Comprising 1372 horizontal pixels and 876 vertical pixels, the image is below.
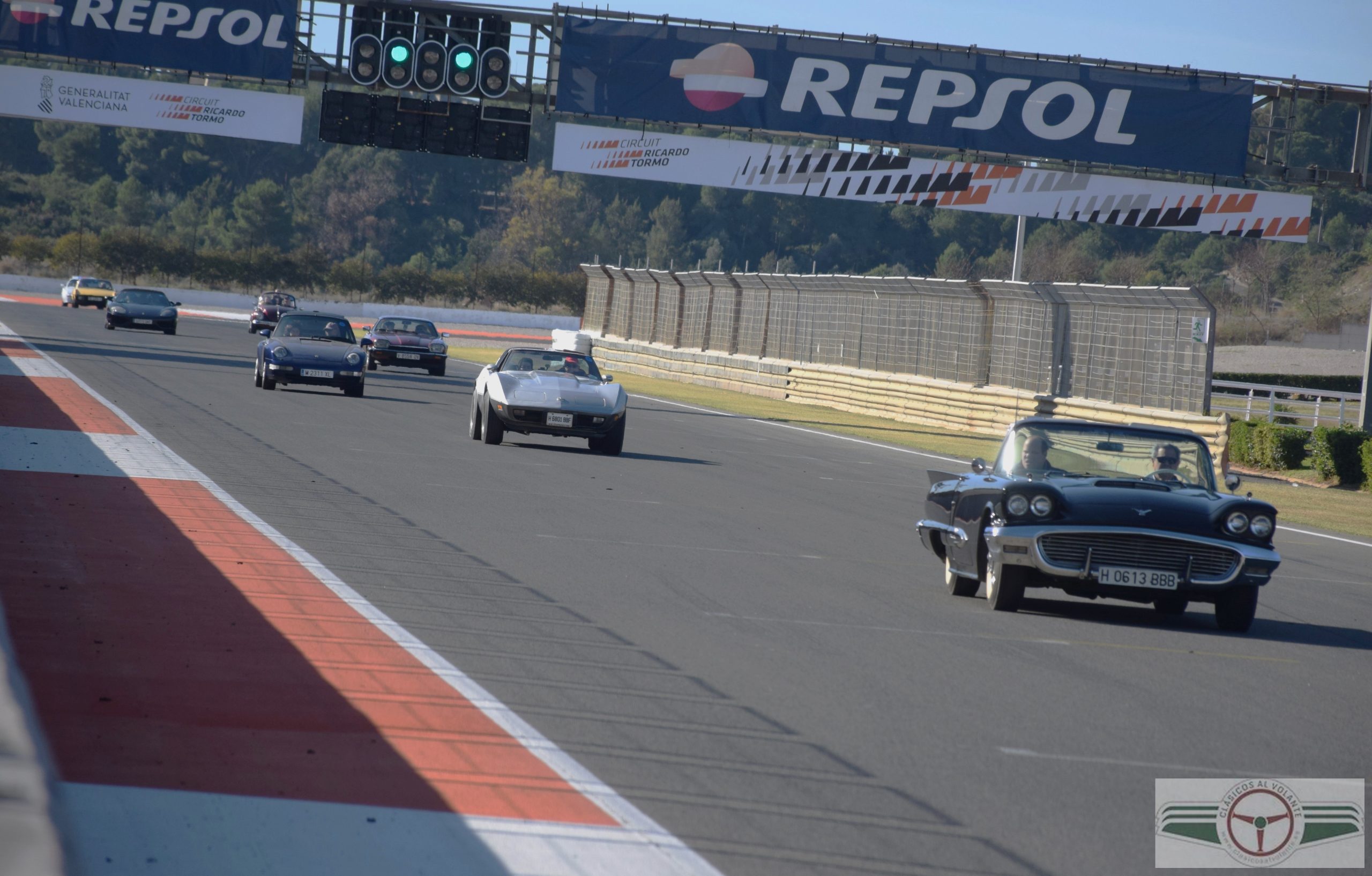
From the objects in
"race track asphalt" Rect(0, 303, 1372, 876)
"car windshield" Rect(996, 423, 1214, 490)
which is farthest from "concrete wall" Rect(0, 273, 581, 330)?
"car windshield" Rect(996, 423, 1214, 490)

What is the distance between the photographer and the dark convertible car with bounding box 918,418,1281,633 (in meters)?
9.19

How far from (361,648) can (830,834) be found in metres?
3.05

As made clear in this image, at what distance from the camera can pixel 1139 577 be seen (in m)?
9.20

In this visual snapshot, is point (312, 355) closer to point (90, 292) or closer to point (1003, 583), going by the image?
point (1003, 583)

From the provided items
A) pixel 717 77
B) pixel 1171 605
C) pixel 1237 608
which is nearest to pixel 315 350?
pixel 717 77

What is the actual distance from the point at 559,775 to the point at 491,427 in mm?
14480

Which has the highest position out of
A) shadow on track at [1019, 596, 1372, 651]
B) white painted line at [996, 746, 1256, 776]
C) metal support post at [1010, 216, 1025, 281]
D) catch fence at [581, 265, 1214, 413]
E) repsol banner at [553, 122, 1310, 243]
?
repsol banner at [553, 122, 1310, 243]

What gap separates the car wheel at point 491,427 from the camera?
64.1 ft

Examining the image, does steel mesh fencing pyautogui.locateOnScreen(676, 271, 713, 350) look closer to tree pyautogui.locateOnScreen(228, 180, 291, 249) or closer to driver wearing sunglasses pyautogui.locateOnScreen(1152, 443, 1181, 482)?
driver wearing sunglasses pyautogui.locateOnScreen(1152, 443, 1181, 482)

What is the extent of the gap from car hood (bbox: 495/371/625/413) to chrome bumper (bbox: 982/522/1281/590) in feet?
33.7

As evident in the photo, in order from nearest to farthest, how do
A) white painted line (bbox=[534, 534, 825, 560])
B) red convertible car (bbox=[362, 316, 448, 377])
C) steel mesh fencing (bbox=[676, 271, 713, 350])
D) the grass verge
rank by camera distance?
white painted line (bbox=[534, 534, 825, 560]) < the grass verge < red convertible car (bbox=[362, 316, 448, 377]) < steel mesh fencing (bbox=[676, 271, 713, 350])

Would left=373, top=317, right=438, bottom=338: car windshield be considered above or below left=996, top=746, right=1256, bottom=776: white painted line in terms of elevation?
above

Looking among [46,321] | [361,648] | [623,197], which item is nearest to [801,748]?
[361,648]

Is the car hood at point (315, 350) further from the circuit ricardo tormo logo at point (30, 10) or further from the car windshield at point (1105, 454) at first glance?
the car windshield at point (1105, 454)
